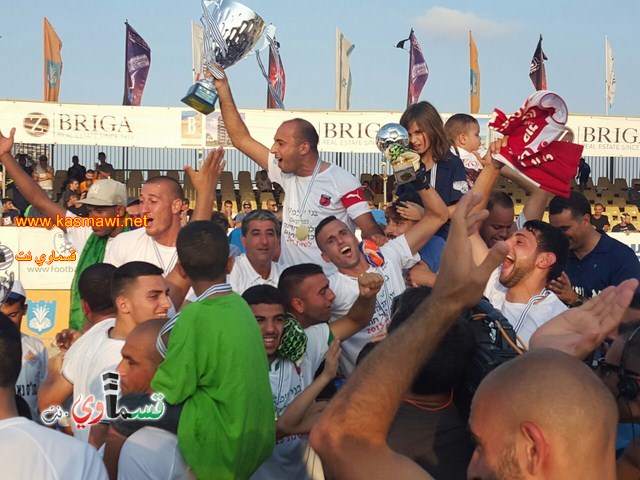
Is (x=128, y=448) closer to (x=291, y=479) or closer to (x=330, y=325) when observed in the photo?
(x=291, y=479)

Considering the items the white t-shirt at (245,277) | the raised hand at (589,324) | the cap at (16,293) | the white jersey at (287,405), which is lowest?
the white jersey at (287,405)

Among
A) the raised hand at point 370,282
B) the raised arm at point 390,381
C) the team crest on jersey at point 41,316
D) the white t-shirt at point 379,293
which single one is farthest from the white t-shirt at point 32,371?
the team crest on jersey at point 41,316

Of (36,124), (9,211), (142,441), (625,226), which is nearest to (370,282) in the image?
(142,441)

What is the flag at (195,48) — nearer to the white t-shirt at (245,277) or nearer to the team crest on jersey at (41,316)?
the team crest on jersey at (41,316)

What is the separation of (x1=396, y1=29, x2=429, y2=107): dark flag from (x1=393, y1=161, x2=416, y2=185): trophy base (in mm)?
20267

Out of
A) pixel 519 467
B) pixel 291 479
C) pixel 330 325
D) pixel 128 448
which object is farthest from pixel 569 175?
pixel 519 467

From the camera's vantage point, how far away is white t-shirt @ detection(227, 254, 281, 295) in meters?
5.81

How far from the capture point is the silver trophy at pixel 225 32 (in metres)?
6.21

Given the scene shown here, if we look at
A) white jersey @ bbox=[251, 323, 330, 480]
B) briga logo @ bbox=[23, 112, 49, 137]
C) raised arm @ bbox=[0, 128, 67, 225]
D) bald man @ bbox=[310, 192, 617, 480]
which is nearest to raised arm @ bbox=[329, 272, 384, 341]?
white jersey @ bbox=[251, 323, 330, 480]

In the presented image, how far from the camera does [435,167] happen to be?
20.2 feet

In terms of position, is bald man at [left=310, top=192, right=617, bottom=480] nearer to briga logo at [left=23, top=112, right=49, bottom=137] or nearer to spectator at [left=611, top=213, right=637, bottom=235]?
spectator at [left=611, top=213, right=637, bottom=235]

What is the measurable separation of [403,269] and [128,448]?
9.41ft

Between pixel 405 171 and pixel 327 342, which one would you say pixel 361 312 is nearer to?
pixel 327 342

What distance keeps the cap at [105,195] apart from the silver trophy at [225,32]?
1.02m
